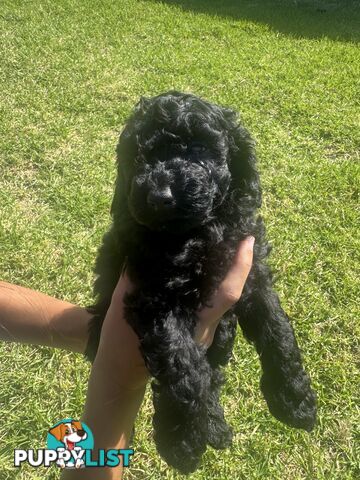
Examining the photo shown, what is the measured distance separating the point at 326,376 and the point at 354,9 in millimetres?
12152

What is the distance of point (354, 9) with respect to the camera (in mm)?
12336

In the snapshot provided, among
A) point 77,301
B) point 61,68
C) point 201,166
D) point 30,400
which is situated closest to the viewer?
point 201,166

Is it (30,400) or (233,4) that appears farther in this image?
(233,4)

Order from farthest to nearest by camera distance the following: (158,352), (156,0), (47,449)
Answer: (156,0) < (47,449) < (158,352)

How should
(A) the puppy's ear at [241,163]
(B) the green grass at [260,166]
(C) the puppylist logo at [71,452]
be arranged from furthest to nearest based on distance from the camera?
(B) the green grass at [260,166] < (A) the puppy's ear at [241,163] < (C) the puppylist logo at [71,452]

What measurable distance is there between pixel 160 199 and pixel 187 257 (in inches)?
12.8

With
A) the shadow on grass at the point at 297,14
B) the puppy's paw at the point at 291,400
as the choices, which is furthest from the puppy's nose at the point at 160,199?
the shadow on grass at the point at 297,14

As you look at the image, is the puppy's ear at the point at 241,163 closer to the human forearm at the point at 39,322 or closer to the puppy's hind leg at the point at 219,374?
the puppy's hind leg at the point at 219,374

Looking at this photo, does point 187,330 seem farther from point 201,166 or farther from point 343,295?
point 343,295

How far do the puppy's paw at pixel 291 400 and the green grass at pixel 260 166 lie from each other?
350mm

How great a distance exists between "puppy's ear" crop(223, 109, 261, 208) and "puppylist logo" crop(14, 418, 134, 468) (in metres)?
1.37

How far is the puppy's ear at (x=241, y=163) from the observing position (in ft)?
7.71

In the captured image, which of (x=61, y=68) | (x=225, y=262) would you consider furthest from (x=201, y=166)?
(x=61, y=68)

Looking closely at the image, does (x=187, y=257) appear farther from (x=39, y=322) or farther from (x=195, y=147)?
(x=39, y=322)
